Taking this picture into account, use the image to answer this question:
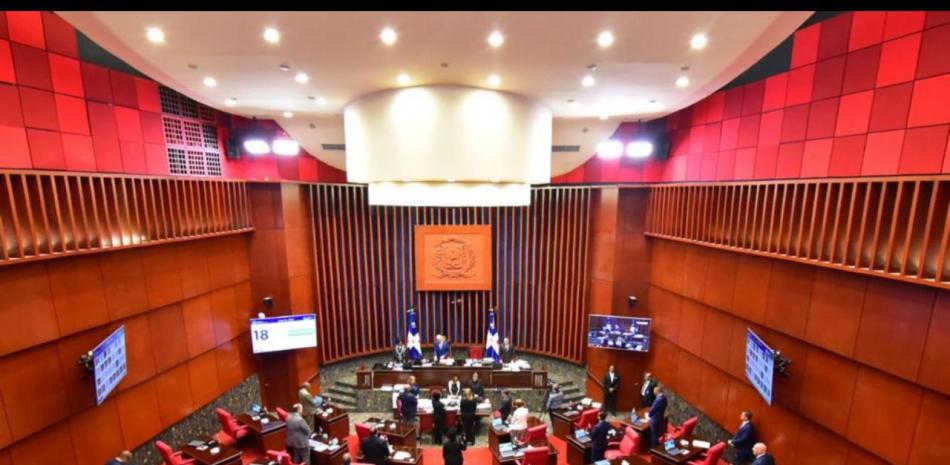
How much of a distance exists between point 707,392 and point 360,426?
6.79 metres

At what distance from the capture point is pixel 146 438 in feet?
23.2

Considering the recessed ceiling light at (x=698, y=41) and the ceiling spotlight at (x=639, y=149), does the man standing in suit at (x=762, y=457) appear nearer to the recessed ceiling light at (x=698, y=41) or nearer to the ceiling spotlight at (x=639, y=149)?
the recessed ceiling light at (x=698, y=41)

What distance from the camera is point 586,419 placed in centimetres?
845

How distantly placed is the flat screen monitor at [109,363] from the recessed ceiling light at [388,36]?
589cm

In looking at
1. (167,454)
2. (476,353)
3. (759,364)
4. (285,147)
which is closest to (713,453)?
(759,364)

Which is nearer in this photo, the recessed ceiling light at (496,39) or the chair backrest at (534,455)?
the recessed ceiling light at (496,39)

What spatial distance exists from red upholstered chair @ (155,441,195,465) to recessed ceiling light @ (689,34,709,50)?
31.4 ft

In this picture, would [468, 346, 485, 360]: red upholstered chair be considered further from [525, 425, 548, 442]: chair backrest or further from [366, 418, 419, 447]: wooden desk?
[525, 425, 548, 442]: chair backrest

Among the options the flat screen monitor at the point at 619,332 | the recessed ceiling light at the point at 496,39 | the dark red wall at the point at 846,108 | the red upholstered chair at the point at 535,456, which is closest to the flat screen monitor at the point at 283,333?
the red upholstered chair at the point at 535,456

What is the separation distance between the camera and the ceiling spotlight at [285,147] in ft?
32.2

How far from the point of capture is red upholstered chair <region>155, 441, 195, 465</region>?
673 centimetres

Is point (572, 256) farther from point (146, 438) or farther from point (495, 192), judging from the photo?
point (146, 438)

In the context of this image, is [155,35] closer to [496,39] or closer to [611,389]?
[496,39]

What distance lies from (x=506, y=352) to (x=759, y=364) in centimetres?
596
